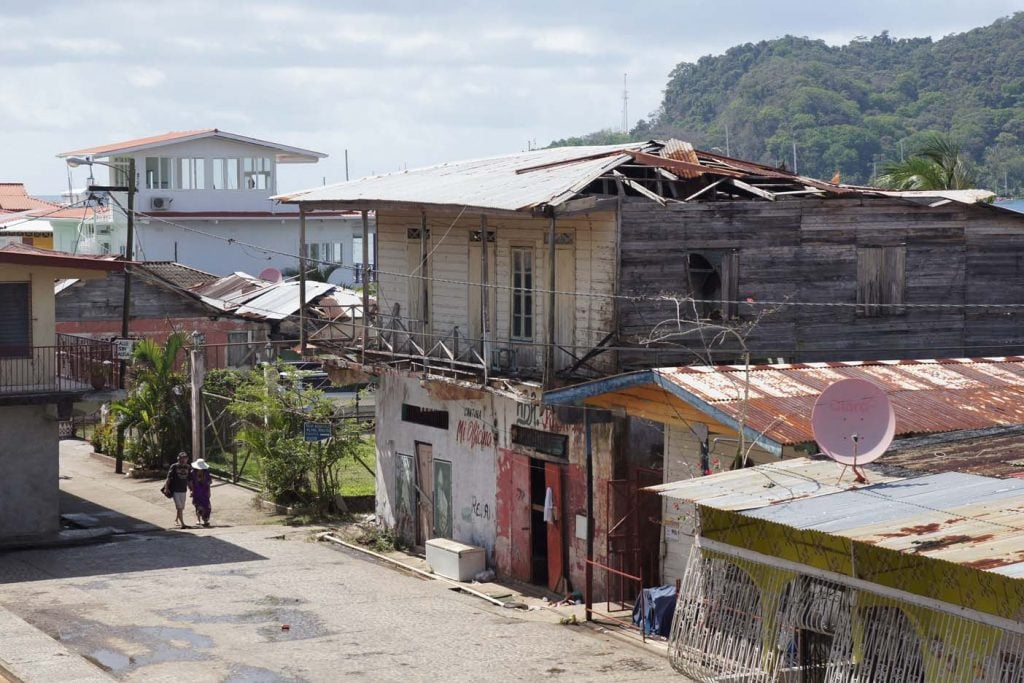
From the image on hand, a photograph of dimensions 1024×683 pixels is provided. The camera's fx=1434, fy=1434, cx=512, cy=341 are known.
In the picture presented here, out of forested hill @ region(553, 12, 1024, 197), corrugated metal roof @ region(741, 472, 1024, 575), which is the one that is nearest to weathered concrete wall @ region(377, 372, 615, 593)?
corrugated metal roof @ region(741, 472, 1024, 575)

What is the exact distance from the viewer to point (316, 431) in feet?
86.4

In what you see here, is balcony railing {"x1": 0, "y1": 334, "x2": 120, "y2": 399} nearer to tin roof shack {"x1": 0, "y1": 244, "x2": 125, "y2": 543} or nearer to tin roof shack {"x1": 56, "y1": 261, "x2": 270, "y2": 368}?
tin roof shack {"x1": 0, "y1": 244, "x2": 125, "y2": 543}

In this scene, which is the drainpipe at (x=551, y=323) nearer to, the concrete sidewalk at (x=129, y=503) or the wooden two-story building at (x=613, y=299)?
the wooden two-story building at (x=613, y=299)

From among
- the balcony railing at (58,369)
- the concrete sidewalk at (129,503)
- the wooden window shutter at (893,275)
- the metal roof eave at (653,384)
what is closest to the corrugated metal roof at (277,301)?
the concrete sidewalk at (129,503)

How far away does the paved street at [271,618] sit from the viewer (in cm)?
1614

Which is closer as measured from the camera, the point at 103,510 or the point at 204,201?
the point at 103,510

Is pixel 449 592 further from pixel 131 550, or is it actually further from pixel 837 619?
pixel 837 619

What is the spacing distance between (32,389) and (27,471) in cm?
143

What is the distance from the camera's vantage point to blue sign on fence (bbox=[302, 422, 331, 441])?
26312 mm

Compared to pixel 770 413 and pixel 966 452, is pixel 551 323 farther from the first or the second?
pixel 966 452

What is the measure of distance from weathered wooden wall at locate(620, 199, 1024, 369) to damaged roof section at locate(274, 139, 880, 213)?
0.40m

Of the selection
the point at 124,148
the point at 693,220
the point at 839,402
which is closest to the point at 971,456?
the point at 839,402

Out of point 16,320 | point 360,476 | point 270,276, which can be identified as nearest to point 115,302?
point 270,276

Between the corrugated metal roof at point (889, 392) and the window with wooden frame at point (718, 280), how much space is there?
267 centimetres
